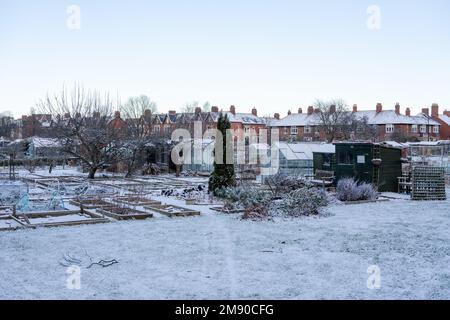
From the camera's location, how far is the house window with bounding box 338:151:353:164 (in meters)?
22.8

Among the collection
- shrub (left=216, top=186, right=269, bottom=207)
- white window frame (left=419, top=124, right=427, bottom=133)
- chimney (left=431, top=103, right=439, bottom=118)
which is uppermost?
chimney (left=431, top=103, right=439, bottom=118)

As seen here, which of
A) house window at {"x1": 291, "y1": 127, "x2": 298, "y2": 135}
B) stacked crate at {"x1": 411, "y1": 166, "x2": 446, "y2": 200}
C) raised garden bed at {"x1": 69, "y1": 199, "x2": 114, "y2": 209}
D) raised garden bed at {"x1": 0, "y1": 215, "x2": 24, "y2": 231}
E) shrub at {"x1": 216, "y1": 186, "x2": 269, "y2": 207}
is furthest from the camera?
house window at {"x1": 291, "y1": 127, "x2": 298, "y2": 135}

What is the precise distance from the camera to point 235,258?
28.8ft

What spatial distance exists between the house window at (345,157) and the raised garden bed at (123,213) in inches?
495

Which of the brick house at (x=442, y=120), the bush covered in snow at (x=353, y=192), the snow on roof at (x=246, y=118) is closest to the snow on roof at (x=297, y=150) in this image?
the bush covered in snow at (x=353, y=192)

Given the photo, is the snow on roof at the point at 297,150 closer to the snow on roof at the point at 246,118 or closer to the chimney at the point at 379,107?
the snow on roof at the point at 246,118

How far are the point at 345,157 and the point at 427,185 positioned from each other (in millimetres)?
4337

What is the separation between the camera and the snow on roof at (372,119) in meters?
64.0

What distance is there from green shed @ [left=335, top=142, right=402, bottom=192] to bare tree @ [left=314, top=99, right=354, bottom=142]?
33913mm

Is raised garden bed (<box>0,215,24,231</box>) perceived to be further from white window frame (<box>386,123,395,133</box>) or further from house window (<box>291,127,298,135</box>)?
house window (<box>291,127,298,135</box>)

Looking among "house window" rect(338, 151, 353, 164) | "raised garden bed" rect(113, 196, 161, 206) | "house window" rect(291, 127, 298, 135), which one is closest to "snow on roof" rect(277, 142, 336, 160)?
"house window" rect(338, 151, 353, 164)

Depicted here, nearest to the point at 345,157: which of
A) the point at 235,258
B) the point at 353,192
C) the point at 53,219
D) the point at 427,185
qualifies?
the point at 427,185

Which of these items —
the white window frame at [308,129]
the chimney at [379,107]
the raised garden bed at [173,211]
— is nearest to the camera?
the raised garden bed at [173,211]

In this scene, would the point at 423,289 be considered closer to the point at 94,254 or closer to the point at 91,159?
the point at 94,254
